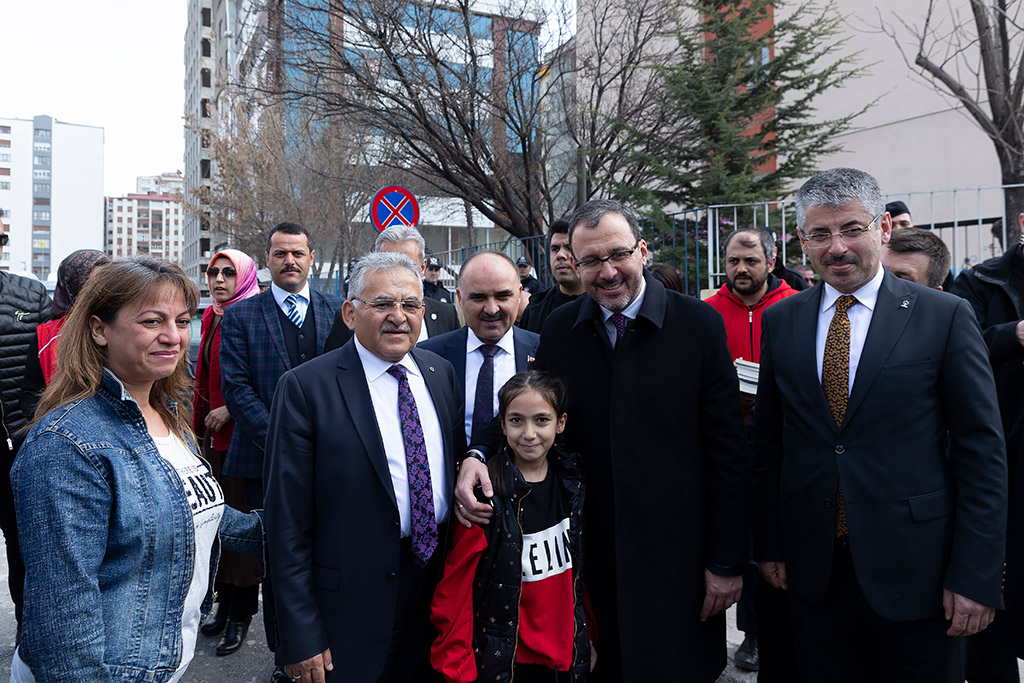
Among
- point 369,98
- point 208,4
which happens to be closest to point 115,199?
point 208,4

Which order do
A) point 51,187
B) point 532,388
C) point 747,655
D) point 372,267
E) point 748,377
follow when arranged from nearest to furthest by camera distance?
point 372,267
point 532,388
point 748,377
point 747,655
point 51,187

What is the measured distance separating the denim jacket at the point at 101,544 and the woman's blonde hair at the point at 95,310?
61mm

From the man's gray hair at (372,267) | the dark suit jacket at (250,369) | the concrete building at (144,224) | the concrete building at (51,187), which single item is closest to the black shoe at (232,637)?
the dark suit jacket at (250,369)

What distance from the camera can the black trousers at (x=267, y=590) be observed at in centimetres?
240

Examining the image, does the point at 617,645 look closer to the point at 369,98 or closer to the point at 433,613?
the point at 433,613

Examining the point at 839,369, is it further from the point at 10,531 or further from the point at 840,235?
the point at 10,531

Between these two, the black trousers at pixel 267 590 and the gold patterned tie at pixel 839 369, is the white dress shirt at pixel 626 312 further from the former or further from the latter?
the black trousers at pixel 267 590

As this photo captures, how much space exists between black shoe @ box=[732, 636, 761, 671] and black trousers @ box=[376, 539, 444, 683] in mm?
1856

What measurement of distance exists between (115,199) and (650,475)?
191236mm

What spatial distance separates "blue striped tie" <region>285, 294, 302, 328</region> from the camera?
13.8 ft

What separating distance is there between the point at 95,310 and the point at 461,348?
1.70 metres

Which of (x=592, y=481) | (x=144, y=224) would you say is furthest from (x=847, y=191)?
(x=144, y=224)

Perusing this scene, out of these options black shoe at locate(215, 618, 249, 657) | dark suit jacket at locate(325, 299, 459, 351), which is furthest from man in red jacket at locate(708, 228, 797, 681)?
black shoe at locate(215, 618, 249, 657)

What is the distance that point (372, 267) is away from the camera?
259 centimetres
